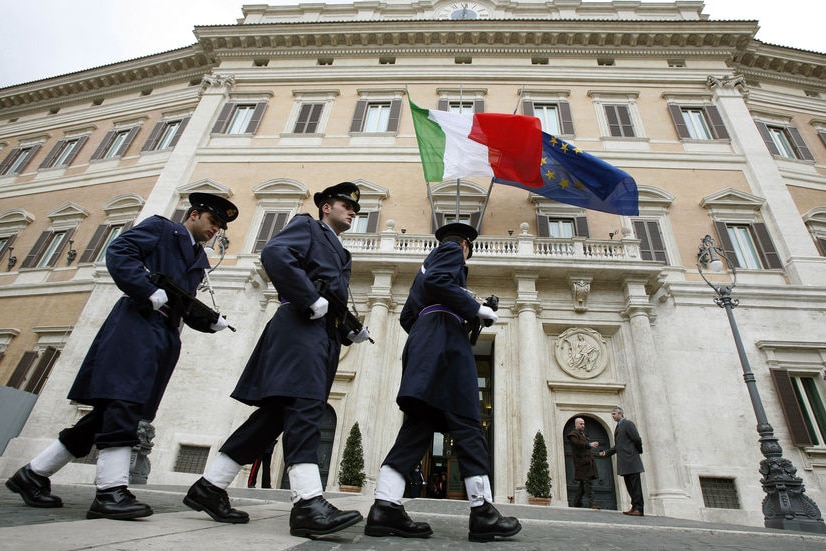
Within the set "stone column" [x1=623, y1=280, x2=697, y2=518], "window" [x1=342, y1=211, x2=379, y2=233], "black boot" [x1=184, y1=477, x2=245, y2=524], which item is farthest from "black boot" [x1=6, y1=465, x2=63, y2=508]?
"window" [x1=342, y1=211, x2=379, y2=233]

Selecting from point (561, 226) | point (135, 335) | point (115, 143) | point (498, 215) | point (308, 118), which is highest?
point (308, 118)

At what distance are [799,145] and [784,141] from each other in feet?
1.60

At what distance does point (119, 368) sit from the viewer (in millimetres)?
2412

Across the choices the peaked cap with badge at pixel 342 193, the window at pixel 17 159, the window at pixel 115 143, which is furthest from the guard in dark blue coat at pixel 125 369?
the window at pixel 17 159

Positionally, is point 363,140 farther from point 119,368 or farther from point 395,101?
point 119,368

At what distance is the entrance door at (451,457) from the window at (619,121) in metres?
9.05

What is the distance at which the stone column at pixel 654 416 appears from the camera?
27.9 feet

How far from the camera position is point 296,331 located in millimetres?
2469

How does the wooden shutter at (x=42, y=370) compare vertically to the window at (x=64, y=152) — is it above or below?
below

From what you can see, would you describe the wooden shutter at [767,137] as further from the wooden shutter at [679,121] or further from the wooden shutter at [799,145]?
the wooden shutter at [679,121]

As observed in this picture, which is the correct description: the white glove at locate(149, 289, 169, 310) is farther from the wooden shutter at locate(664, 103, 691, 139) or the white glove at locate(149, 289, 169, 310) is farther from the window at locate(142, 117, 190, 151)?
the window at locate(142, 117, 190, 151)

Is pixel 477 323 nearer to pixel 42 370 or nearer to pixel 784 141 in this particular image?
pixel 42 370

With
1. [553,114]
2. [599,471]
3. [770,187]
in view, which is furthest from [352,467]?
[770,187]

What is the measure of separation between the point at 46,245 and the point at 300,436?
17.9m
